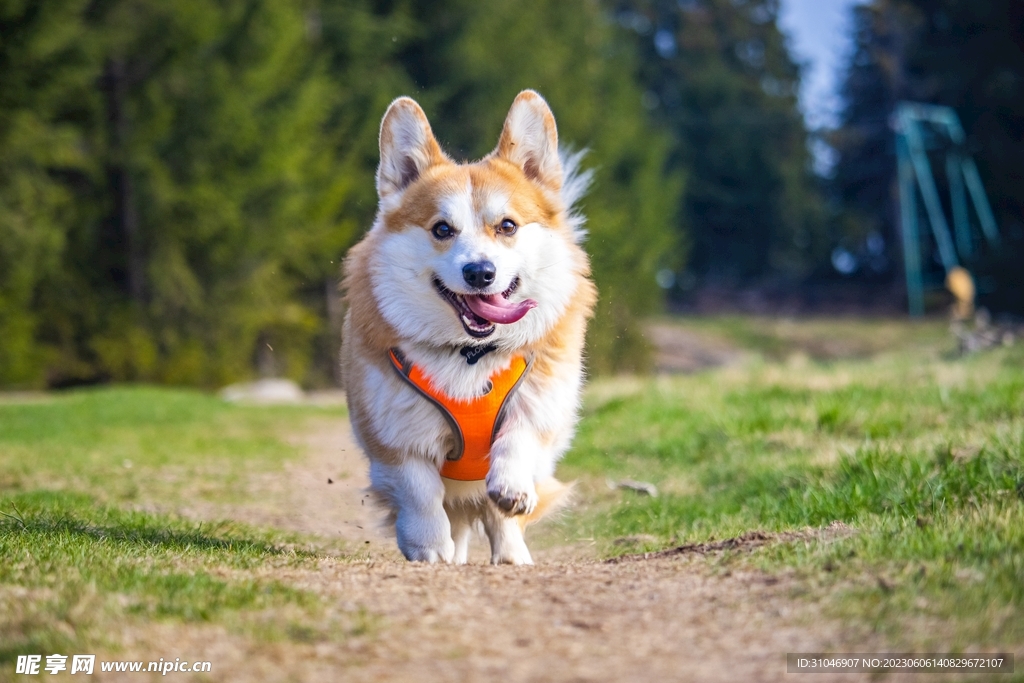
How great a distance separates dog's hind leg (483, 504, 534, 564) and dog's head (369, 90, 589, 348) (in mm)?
781

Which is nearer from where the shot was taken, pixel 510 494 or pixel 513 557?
pixel 510 494

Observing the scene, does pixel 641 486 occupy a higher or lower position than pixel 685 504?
lower

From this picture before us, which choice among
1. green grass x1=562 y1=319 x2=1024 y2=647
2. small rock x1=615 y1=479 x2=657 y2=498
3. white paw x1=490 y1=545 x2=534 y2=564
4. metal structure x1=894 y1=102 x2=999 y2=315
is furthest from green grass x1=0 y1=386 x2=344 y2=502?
metal structure x1=894 y1=102 x2=999 y2=315

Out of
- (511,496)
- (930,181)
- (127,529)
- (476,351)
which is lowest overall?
(127,529)

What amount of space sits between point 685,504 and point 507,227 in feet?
8.24

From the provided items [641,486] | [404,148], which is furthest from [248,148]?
[404,148]

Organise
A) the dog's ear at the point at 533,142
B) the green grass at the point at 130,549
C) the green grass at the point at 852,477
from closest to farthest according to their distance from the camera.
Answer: the green grass at the point at 130,549 → the green grass at the point at 852,477 → the dog's ear at the point at 533,142

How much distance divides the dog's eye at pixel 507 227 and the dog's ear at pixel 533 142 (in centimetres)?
47

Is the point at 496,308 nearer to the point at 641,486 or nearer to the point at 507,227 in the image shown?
the point at 507,227

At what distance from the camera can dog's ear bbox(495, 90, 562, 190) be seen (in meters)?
5.04

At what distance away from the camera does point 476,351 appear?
4.73 meters

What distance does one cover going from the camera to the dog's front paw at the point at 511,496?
438cm

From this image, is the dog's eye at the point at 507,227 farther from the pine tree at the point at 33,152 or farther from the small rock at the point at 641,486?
the pine tree at the point at 33,152

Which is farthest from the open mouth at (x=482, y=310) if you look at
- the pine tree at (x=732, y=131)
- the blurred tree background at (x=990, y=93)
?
the pine tree at (x=732, y=131)
